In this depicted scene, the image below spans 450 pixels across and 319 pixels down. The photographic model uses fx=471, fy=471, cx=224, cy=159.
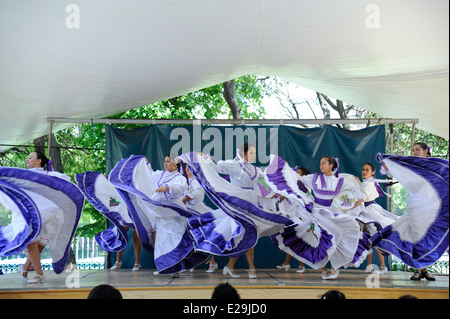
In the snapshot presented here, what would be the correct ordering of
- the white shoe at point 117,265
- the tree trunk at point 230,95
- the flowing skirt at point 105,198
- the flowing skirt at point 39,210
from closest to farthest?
the flowing skirt at point 39,210, the flowing skirt at point 105,198, the white shoe at point 117,265, the tree trunk at point 230,95

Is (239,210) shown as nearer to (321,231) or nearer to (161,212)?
(321,231)

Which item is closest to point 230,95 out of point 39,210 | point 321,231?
point 321,231

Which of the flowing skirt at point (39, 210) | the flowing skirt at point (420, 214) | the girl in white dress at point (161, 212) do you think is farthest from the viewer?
the girl in white dress at point (161, 212)

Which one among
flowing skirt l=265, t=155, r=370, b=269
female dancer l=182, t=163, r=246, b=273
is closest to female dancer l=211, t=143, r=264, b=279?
flowing skirt l=265, t=155, r=370, b=269

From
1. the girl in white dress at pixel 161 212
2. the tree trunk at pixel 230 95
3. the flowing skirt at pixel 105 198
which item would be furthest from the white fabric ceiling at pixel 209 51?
the tree trunk at pixel 230 95

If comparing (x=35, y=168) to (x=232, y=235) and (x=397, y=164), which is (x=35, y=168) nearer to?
(x=232, y=235)

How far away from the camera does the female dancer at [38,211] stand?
4.89 m

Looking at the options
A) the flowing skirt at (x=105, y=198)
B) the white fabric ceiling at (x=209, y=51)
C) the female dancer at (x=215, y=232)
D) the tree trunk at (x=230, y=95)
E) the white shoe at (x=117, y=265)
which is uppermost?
the tree trunk at (x=230, y=95)

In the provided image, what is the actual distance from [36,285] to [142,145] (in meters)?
3.11

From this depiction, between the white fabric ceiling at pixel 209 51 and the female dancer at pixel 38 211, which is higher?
the white fabric ceiling at pixel 209 51

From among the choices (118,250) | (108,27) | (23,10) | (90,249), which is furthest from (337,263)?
(90,249)

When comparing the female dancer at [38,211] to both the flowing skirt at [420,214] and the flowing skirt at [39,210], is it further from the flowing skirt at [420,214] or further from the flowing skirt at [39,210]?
the flowing skirt at [420,214]

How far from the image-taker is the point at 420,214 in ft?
15.5

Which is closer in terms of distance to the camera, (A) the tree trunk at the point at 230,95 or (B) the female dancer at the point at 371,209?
(B) the female dancer at the point at 371,209
